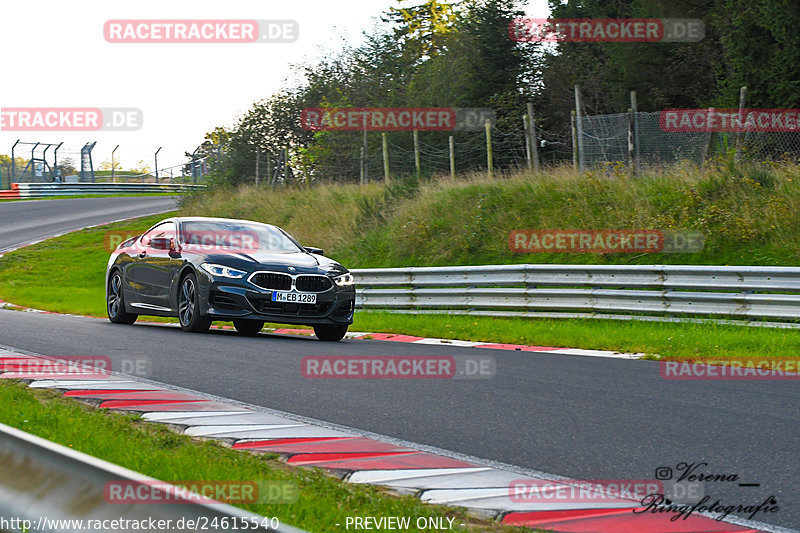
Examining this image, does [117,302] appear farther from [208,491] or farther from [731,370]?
[208,491]

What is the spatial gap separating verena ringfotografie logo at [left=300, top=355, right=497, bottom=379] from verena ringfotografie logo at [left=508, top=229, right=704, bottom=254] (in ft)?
24.7

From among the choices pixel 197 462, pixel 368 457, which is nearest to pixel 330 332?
pixel 368 457

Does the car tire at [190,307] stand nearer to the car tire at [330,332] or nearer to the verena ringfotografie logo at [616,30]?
the car tire at [330,332]

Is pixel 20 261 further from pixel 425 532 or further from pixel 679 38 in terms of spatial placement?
pixel 425 532

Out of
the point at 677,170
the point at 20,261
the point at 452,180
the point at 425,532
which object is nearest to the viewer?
the point at 425,532

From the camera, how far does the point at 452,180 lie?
24094mm

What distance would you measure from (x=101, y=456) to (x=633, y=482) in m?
2.90

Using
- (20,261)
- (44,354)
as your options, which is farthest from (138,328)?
(20,261)

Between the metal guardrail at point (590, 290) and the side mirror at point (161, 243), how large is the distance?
546 centimetres

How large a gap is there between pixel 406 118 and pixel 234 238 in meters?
21.6

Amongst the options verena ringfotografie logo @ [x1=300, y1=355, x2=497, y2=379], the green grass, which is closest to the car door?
verena ringfotografie logo @ [x1=300, y1=355, x2=497, y2=379]

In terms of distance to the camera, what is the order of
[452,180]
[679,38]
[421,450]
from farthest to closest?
[679,38] → [452,180] → [421,450]

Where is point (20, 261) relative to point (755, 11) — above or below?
below

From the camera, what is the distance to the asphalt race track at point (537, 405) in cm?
573
